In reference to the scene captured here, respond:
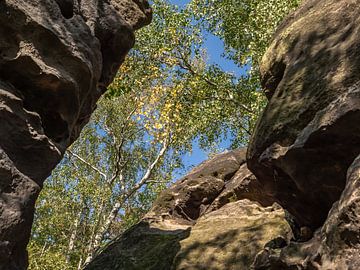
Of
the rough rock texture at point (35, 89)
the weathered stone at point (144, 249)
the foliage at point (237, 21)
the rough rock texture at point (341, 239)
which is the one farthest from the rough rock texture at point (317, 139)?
the foliage at point (237, 21)

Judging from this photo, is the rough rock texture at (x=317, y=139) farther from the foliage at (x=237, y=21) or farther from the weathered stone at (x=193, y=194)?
the foliage at (x=237, y=21)

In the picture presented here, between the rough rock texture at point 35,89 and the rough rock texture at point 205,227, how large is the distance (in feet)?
13.3

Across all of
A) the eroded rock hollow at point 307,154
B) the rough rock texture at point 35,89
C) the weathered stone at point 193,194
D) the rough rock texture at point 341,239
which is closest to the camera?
the rough rock texture at point 341,239

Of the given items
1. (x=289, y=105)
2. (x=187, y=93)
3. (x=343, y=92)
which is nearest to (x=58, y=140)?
(x=289, y=105)

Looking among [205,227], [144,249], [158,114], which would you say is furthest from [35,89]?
[158,114]

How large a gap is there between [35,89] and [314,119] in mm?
4642

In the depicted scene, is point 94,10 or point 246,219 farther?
point 246,219

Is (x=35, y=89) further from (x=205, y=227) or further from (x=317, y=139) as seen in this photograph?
(x=205, y=227)

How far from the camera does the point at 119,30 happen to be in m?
10.1

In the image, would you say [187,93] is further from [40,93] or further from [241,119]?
[40,93]

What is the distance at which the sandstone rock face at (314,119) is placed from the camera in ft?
19.7

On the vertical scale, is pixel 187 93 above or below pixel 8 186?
above

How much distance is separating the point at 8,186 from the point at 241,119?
19731 millimetres

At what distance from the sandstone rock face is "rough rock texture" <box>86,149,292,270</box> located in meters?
1.92
